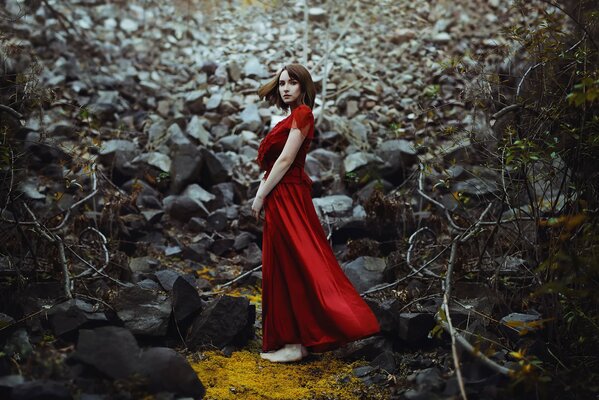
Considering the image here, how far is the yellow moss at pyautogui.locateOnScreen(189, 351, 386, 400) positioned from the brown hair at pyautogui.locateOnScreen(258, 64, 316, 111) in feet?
5.81

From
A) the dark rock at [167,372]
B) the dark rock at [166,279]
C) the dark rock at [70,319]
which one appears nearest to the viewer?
the dark rock at [167,372]

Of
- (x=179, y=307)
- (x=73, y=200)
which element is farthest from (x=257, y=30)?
(x=179, y=307)

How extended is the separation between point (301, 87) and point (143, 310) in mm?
1848

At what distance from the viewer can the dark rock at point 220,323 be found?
395 centimetres

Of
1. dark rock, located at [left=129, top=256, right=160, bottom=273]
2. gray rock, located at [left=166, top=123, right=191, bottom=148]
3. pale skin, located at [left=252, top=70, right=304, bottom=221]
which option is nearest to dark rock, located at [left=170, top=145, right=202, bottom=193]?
gray rock, located at [left=166, top=123, right=191, bottom=148]

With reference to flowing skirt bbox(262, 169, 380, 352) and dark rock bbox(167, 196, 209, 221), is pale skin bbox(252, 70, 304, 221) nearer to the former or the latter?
flowing skirt bbox(262, 169, 380, 352)

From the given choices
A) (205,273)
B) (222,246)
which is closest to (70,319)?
(205,273)

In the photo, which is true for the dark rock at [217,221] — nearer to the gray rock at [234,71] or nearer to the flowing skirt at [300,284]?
the flowing skirt at [300,284]

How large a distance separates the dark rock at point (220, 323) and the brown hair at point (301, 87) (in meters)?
1.43

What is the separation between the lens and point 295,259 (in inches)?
154

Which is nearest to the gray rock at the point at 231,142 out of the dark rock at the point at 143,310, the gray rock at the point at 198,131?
the gray rock at the point at 198,131

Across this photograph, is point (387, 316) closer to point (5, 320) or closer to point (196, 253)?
point (5, 320)

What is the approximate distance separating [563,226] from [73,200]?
4836mm

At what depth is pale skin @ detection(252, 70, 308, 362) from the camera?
149 inches
